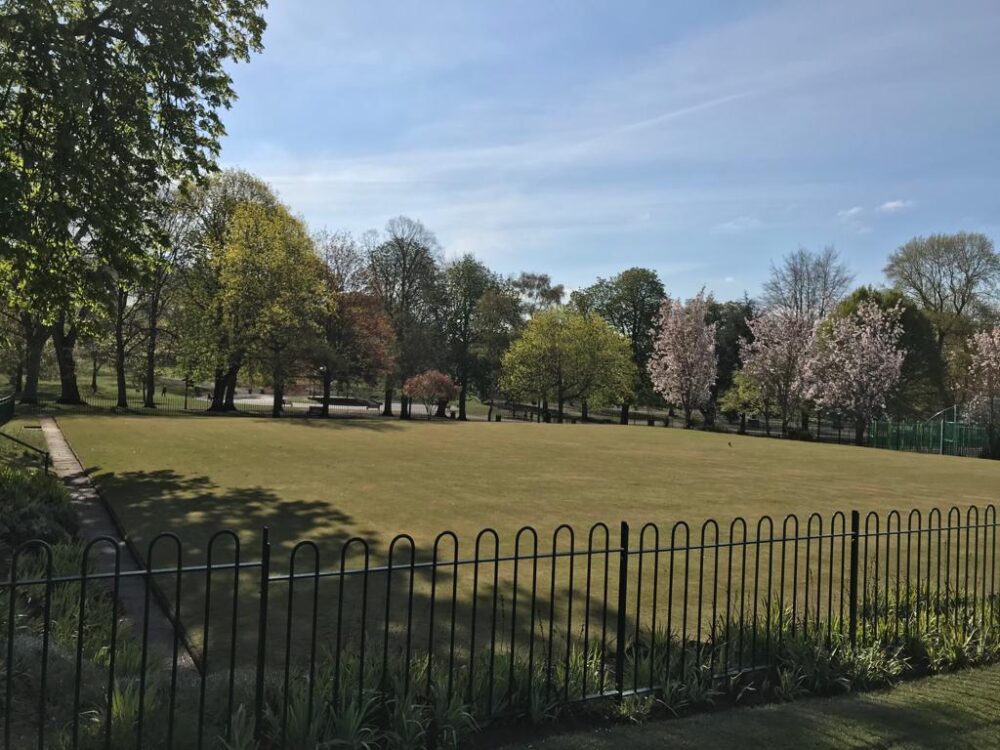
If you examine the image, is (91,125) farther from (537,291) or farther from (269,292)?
(537,291)

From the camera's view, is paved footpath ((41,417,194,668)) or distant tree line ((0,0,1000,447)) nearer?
paved footpath ((41,417,194,668))

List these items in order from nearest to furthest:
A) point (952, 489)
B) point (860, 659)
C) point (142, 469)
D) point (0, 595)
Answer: point (860, 659) < point (0, 595) < point (142, 469) < point (952, 489)

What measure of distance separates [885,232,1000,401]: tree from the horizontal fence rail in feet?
178

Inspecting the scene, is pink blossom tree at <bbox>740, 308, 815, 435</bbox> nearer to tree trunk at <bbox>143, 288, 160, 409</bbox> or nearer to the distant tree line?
the distant tree line

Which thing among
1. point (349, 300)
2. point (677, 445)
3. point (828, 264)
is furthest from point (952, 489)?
point (828, 264)

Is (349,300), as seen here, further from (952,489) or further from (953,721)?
(953,721)

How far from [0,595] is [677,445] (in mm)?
27827

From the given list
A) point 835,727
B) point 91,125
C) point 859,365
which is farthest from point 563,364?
point 835,727

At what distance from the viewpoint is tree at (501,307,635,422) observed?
5953 centimetres

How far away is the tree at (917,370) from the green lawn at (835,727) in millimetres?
51897

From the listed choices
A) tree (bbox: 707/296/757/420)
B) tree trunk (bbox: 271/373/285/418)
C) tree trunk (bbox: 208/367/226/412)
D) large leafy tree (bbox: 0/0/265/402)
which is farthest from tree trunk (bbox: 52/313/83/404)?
tree (bbox: 707/296/757/420)

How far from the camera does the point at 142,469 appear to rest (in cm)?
1623

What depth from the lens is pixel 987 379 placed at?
148 ft

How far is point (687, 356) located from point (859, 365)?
42.1 feet
